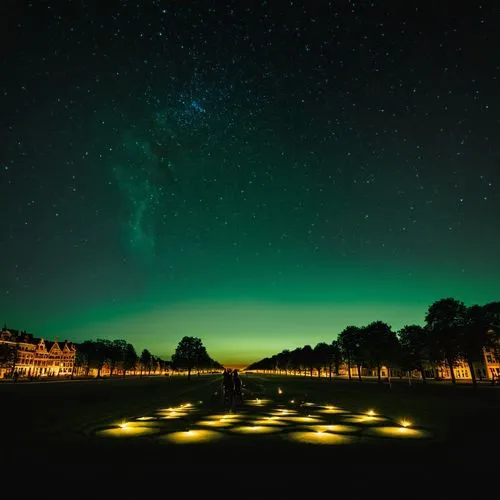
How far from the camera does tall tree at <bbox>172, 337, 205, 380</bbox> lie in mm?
108312

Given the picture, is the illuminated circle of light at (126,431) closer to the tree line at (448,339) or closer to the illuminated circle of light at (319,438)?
the illuminated circle of light at (319,438)

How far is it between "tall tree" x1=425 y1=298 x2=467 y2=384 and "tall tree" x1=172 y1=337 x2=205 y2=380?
64491 mm

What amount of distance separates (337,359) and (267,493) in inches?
4508

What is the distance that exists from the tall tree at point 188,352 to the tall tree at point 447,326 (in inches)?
2539

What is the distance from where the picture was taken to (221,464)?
10898 millimetres

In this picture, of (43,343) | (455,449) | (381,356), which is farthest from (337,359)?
(43,343)

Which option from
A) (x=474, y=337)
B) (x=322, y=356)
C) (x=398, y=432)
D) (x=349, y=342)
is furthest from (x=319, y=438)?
(x=322, y=356)

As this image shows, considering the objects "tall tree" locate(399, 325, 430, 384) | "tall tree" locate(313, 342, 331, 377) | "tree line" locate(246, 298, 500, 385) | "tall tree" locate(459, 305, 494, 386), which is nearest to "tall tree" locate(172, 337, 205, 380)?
"tall tree" locate(313, 342, 331, 377)

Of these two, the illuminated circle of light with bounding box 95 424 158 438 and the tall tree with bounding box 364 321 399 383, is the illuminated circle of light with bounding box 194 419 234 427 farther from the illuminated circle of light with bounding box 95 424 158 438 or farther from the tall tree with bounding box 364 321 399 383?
the tall tree with bounding box 364 321 399 383

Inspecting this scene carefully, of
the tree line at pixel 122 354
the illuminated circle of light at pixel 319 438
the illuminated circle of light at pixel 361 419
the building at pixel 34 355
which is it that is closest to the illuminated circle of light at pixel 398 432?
the illuminated circle of light at pixel 319 438

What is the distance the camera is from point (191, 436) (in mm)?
15234

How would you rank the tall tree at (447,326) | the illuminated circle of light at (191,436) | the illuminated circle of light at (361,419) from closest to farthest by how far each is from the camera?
the illuminated circle of light at (191,436) < the illuminated circle of light at (361,419) < the tall tree at (447,326)

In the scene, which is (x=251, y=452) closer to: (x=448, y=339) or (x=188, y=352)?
(x=448, y=339)

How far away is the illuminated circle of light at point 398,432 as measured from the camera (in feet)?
50.5
